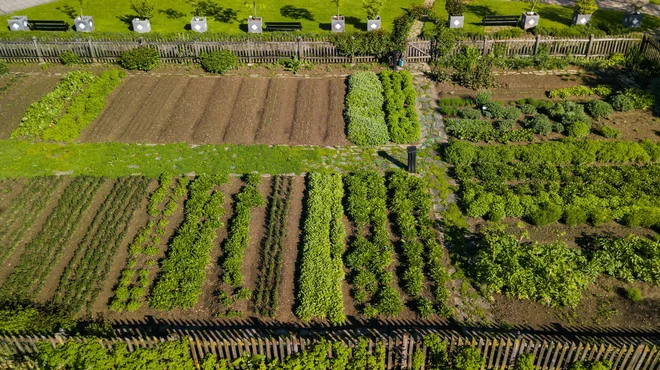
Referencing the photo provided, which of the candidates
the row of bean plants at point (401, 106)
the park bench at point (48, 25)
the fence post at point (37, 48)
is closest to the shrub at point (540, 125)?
the row of bean plants at point (401, 106)

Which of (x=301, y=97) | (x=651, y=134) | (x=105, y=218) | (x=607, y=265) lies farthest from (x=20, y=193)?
(x=651, y=134)

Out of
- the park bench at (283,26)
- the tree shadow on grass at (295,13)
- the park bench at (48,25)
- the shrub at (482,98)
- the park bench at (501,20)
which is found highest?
the park bench at (501,20)

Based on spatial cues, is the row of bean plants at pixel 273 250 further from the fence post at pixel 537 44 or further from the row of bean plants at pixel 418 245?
the fence post at pixel 537 44

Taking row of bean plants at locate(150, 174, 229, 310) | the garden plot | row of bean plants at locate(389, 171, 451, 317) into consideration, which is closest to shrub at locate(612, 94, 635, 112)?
row of bean plants at locate(389, 171, 451, 317)

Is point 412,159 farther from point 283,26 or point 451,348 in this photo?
point 283,26

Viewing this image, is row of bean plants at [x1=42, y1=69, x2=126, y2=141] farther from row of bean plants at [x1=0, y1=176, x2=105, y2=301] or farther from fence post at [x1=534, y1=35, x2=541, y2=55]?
fence post at [x1=534, y1=35, x2=541, y2=55]
